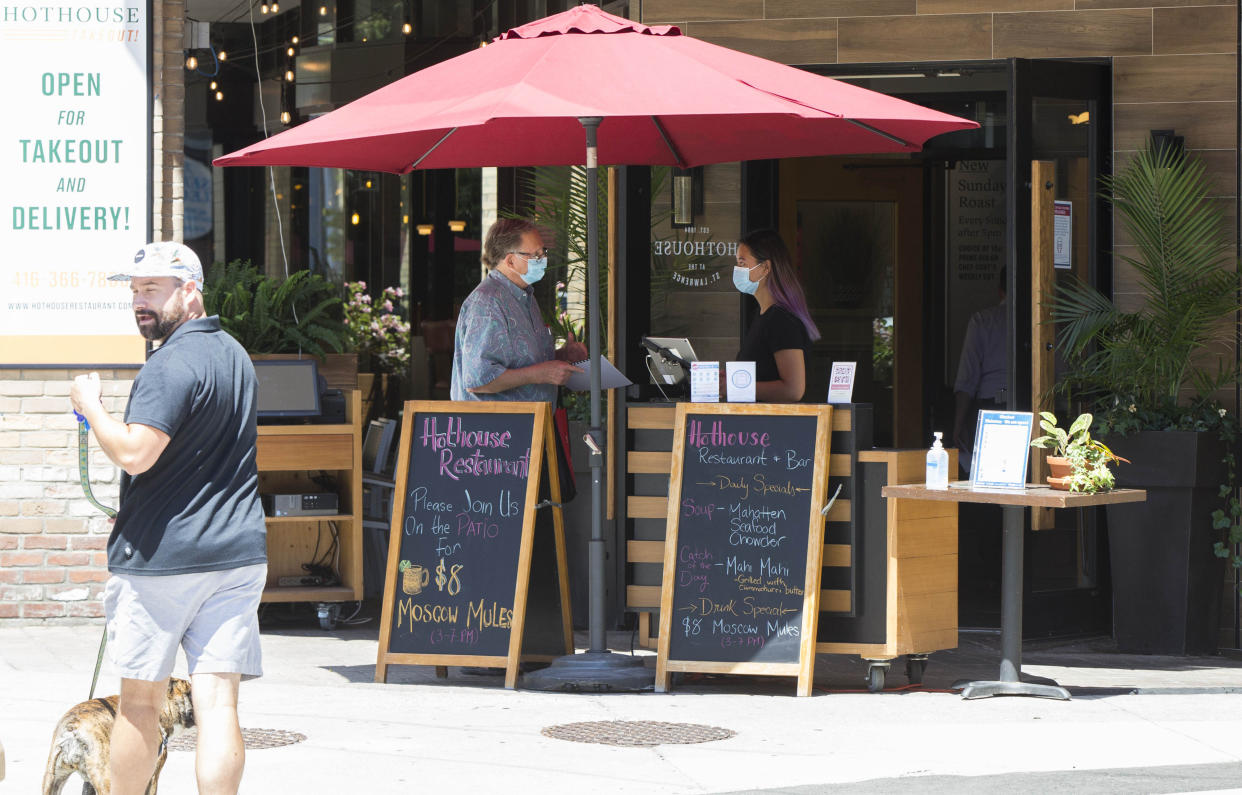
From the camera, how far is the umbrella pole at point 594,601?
6.79 m

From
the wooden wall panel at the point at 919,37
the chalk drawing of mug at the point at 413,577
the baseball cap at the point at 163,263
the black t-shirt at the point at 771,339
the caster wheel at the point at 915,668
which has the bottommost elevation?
the caster wheel at the point at 915,668

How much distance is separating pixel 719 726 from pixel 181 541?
259cm

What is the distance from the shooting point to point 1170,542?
7926mm

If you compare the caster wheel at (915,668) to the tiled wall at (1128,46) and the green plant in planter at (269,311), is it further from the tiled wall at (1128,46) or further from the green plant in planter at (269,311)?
the green plant in planter at (269,311)

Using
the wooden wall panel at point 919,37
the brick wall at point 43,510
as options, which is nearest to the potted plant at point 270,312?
the brick wall at point 43,510

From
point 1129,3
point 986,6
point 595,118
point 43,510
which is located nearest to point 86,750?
point 595,118

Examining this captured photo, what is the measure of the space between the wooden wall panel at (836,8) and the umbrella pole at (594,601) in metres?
2.20

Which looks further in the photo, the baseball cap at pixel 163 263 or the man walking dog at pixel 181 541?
the baseball cap at pixel 163 263

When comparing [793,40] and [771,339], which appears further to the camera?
[793,40]

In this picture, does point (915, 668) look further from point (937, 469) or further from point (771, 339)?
point (771, 339)

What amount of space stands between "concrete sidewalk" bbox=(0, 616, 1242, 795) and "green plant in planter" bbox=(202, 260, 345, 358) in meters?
1.66

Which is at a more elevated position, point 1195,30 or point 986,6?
point 986,6

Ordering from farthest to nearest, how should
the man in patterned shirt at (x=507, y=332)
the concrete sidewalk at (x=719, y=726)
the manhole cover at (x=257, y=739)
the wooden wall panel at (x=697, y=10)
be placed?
the wooden wall panel at (x=697, y=10), the man in patterned shirt at (x=507, y=332), the manhole cover at (x=257, y=739), the concrete sidewalk at (x=719, y=726)

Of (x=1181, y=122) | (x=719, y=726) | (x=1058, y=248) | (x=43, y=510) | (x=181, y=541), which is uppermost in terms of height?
(x=1181, y=122)
